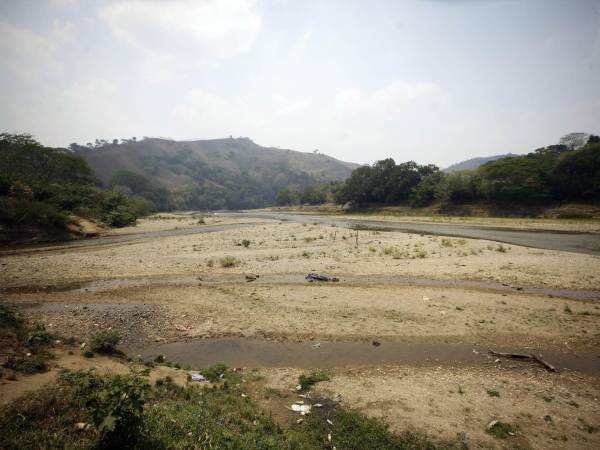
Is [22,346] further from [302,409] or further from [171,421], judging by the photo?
[302,409]

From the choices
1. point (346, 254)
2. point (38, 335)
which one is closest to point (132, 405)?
point (38, 335)

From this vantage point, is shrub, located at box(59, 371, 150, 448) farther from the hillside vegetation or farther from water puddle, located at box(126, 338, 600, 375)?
the hillside vegetation

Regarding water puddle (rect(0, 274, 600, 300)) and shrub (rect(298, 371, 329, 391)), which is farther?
water puddle (rect(0, 274, 600, 300))

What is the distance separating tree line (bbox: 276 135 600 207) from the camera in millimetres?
56438

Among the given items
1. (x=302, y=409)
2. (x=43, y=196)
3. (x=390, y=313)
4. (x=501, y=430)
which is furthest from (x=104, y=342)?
(x=43, y=196)

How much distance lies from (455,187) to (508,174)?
38.6 ft

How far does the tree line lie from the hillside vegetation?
3068 inches

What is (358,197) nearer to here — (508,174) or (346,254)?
(508,174)

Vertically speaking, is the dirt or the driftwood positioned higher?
the dirt

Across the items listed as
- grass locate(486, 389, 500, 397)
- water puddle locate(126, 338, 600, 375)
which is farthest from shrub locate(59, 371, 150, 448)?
grass locate(486, 389, 500, 397)

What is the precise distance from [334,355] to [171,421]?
5.73 meters

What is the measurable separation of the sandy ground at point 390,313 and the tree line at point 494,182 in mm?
47446

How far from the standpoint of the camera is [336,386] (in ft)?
25.6

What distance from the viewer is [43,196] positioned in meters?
41.4
